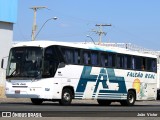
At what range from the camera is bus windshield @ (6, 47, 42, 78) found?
23.0 m

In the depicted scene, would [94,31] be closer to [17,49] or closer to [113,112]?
[17,49]

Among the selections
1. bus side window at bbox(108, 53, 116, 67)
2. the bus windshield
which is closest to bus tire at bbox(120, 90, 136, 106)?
bus side window at bbox(108, 53, 116, 67)

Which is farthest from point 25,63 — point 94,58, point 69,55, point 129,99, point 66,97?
point 129,99

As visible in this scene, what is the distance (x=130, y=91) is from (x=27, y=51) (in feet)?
28.3

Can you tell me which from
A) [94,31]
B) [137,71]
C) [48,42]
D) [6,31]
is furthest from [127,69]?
[94,31]

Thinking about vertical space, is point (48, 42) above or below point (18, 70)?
above

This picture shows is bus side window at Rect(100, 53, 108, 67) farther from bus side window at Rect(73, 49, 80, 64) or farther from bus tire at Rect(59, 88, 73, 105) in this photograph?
A: bus tire at Rect(59, 88, 73, 105)

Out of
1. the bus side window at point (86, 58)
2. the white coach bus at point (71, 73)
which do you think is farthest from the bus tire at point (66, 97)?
the bus side window at point (86, 58)

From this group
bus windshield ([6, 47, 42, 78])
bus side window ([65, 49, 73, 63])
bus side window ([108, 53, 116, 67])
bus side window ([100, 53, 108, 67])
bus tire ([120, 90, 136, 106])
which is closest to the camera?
bus windshield ([6, 47, 42, 78])

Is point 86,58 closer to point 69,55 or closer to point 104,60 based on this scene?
point 69,55

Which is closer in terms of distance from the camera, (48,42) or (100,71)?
(48,42)

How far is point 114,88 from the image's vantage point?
27562mm

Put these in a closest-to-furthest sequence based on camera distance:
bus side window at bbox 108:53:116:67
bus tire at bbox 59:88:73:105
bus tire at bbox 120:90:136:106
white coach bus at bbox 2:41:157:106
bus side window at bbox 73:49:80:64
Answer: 1. white coach bus at bbox 2:41:157:106
2. bus tire at bbox 59:88:73:105
3. bus side window at bbox 73:49:80:64
4. bus side window at bbox 108:53:116:67
5. bus tire at bbox 120:90:136:106

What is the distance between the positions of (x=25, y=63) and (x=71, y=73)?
2.65m
